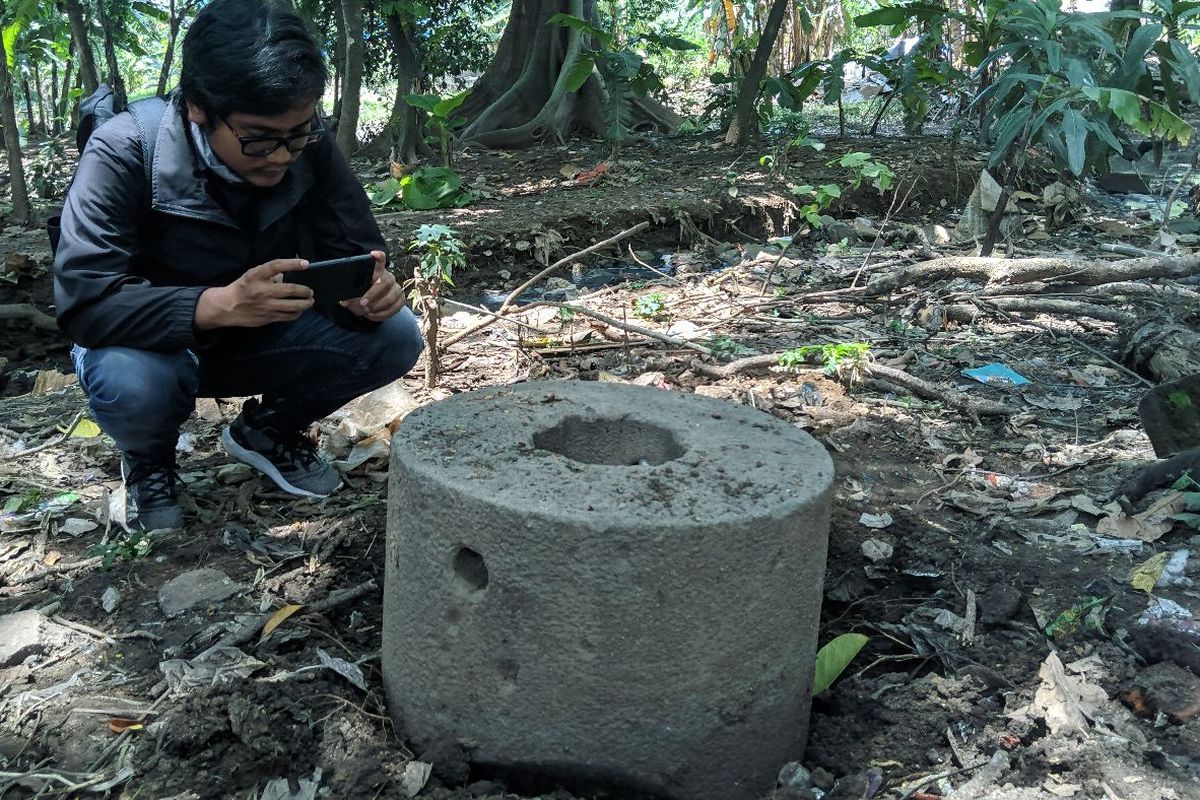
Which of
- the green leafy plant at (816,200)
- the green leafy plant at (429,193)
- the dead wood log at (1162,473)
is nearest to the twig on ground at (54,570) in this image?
the dead wood log at (1162,473)

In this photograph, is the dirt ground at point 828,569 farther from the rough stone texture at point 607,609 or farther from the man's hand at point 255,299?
the man's hand at point 255,299

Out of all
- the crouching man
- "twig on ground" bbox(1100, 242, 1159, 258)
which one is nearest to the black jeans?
the crouching man

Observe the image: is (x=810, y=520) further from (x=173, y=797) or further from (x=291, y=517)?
(x=291, y=517)

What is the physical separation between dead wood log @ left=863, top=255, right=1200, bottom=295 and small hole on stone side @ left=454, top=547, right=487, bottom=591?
3.56 metres

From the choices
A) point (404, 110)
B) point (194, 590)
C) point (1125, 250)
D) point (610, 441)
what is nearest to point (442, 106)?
point (404, 110)

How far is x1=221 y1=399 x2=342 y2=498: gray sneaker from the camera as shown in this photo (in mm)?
3062

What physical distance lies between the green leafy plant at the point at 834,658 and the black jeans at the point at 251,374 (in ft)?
5.04

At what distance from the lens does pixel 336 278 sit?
2.68 meters

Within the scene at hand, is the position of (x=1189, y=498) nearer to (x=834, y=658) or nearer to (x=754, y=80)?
(x=834, y=658)

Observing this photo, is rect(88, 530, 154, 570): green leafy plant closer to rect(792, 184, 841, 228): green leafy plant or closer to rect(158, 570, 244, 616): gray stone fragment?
rect(158, 570, 244, 616): gray stone fragment

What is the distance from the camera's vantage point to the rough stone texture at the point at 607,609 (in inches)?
66.9

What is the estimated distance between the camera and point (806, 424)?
349cm

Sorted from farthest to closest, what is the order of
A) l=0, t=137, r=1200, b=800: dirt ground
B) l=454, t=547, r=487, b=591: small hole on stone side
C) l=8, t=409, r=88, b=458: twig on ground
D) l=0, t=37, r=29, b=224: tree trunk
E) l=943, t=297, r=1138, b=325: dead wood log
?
l=0, t=37, r=29, b=224: tree trunk
l=943, t=297, r=1138, b=325: dead wood log
l=8, t=409, r=88, b=458: twig on ground
l=0, t=137, r=1200, b=800: dirt ground
l=454, t=547, r=487, b=591: small hole on stone side

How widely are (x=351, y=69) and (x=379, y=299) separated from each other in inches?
138
